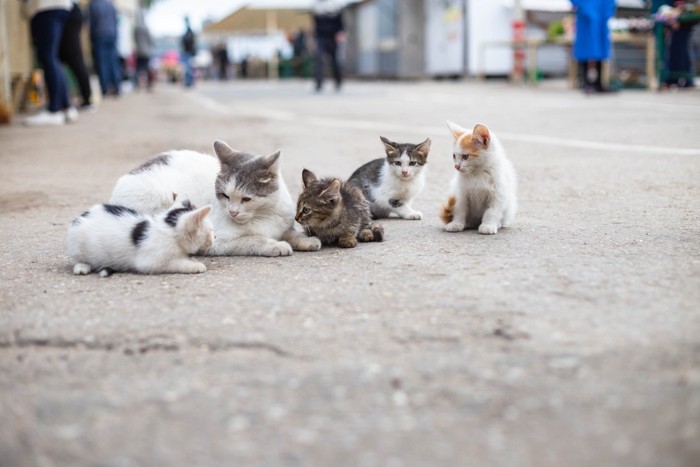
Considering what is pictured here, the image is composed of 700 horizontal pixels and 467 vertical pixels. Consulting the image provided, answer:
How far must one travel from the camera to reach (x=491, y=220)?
13.6 ft

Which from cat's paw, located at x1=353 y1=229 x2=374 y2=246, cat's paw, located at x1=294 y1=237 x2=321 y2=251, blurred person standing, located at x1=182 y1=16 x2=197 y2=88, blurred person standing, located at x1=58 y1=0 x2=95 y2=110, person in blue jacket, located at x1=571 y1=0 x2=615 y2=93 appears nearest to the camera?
cat's paw, located at x1=294 y1=237 x2=321 y2=251

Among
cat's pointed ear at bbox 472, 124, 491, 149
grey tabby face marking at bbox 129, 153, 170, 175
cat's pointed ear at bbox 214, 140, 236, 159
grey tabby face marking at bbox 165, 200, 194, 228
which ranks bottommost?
grey tabby face marking at bbox 165, 200, 194, 228

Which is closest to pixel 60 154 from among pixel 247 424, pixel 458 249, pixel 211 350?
pixel 458 249

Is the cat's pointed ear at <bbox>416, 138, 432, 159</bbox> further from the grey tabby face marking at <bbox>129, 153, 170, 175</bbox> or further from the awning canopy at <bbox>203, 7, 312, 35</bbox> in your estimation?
the awning canopy at <bbox>203, 7, 312, 35</bbox>

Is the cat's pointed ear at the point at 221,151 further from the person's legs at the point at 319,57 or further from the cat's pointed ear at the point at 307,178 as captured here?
the person's legs at the point at 319,57

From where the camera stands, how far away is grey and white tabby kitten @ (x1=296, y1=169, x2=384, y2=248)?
13.1 ft

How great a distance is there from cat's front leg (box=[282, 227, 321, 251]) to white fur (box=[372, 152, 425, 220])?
904mm

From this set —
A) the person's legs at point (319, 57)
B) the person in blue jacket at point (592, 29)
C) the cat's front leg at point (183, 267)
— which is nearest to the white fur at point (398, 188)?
the cat's front leg at point (183, 267)

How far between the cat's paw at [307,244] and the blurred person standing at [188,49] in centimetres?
2553

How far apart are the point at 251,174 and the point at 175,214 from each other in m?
0.49

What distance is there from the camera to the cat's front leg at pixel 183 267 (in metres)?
3.45

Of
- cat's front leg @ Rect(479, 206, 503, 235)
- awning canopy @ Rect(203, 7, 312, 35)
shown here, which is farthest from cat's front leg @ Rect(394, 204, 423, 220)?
awning canopy @ Rect(203, 7, 312, 35)

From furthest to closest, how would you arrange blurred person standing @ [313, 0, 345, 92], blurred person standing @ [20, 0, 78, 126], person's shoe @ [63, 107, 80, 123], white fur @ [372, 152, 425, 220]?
blurred person standing @ [313, 0, 345, 92]
person's shoe @ [63, 107, 80, 123]
blurred person standing @ [20, 0, 78, 126]
white fur @ [372, 152, 425, 220]

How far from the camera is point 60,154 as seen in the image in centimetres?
805
